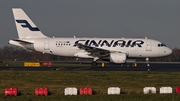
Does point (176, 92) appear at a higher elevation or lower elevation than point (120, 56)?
lower

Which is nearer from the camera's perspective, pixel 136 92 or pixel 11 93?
pixel 11 93

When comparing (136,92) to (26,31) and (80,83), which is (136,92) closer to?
(80,83)

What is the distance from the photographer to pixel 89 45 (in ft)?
211

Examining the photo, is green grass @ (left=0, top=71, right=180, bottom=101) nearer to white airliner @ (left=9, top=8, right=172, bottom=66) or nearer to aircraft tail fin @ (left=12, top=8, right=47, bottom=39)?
white airliner @ (left=9, top=8, right=172, bottom=66)

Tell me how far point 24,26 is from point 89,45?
10.4 metres

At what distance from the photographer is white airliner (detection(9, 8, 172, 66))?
208 ft

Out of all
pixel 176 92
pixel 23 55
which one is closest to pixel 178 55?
pixel 23 55

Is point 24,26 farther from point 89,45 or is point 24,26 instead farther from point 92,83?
point 92,83

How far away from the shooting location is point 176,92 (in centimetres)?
2994

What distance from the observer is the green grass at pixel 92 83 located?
2752 centimetres

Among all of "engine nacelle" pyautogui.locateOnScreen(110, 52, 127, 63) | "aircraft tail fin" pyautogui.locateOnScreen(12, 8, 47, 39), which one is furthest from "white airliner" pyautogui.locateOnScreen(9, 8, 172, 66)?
"engine nacelle" pyautogui.locateOnScreen(110, 52, 127, 63)

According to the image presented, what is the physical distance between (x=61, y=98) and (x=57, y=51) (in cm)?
3854

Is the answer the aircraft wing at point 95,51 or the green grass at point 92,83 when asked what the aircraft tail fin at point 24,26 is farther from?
the green grass at point 92,83

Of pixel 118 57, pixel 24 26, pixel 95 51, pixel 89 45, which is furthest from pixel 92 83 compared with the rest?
pixel 24 26
